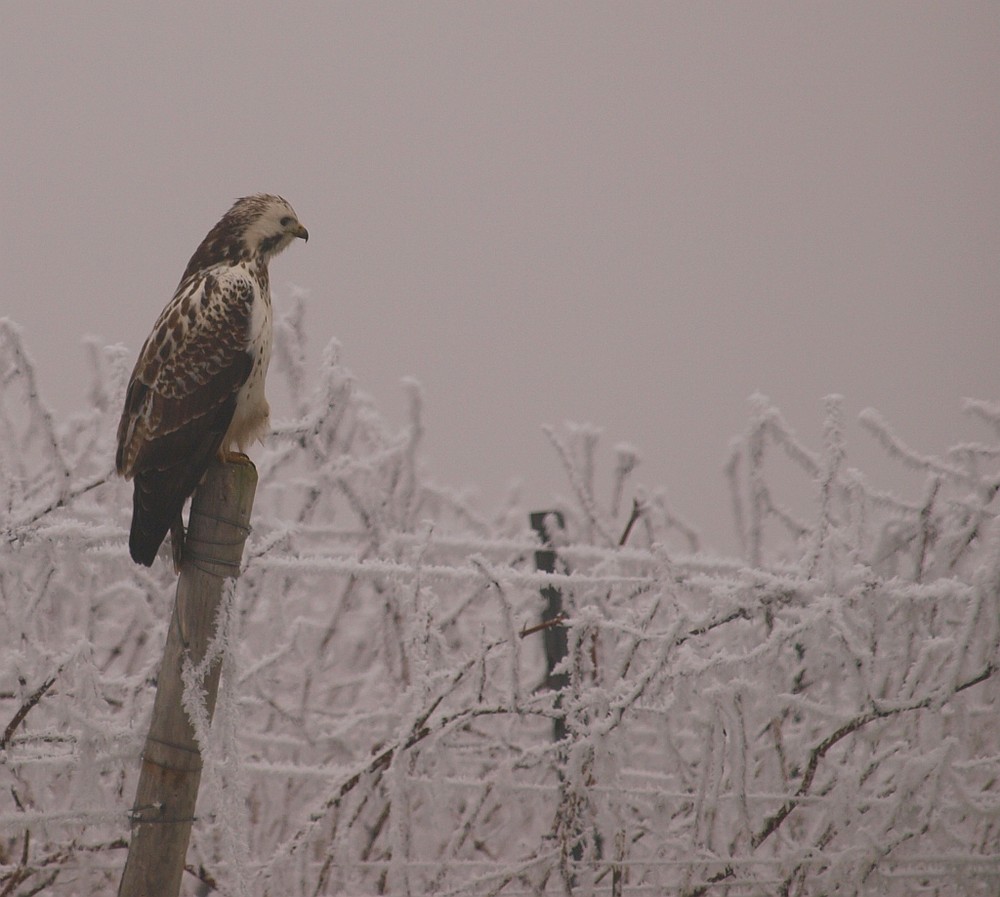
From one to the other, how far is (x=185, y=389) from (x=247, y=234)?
0.50 m

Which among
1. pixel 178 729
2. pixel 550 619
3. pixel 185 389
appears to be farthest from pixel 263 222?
pixel 550 619

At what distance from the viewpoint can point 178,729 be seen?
2.23m

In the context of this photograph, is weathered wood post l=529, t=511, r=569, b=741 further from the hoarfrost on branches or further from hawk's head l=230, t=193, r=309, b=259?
hawk's head l=230, t=193, r=309, b=259

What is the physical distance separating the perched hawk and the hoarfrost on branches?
283 mm

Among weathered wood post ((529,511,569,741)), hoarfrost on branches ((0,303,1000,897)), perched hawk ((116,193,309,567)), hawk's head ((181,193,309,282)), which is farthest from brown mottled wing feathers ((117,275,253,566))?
weathered wood post ((529,511,569,741))

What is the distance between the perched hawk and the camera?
238 centimetres

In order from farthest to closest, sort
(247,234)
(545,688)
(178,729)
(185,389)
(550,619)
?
(545,688)
(550,619)
(247,234)
(185,389)
(178,729)

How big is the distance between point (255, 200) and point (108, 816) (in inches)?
58.8

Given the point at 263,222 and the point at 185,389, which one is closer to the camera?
the point at 185,389

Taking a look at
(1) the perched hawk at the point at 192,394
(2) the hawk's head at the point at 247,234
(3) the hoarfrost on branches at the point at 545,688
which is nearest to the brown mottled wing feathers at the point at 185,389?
(1) the perched hawk at the point at 192,394

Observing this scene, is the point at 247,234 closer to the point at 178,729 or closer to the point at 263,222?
the point at 263,222

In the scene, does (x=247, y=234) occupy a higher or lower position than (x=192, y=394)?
higher

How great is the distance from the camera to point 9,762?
2.54 m

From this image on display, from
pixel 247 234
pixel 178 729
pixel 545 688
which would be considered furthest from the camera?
pixel 545 688
